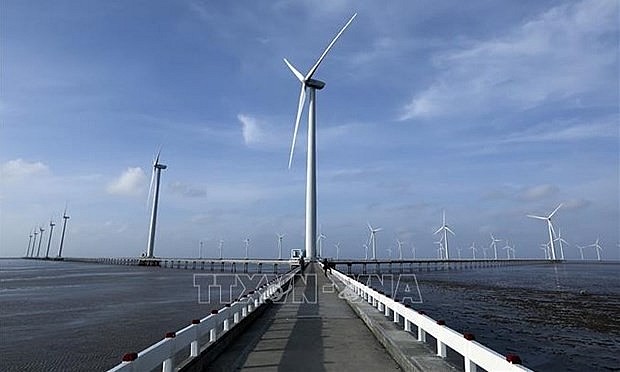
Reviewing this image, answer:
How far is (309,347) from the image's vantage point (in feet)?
35.8

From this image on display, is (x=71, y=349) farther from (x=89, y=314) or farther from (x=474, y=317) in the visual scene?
(x=474, y=317)

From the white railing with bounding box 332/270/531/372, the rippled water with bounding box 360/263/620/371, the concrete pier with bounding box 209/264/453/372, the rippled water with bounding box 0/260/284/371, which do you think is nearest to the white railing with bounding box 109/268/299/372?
the concrete pier with bounding box 209/264/453/372

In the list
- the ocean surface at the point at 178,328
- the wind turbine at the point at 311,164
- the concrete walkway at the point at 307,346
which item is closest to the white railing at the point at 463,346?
the concrete walkway at the point at 307,346

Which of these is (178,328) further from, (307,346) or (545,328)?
(545,328)

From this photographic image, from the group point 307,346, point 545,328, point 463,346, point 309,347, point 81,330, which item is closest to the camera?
point 463,346

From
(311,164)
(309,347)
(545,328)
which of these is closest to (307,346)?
(309,347)

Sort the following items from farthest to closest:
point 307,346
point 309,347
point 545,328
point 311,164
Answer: point 311,164, point 545,328, point 307,346, point 309,347

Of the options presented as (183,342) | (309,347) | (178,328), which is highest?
(183,342)

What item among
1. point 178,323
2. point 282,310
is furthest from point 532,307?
point 178,323

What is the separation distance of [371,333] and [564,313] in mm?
21741

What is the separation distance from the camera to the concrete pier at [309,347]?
9109 mm

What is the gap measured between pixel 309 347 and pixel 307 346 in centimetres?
14

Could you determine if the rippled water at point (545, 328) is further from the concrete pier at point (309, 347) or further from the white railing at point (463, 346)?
the concrete pier at point (309, 347)

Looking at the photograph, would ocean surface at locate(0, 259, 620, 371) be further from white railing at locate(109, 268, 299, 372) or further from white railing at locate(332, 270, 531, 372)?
white railing at locate(332, 270, 531, 372)
